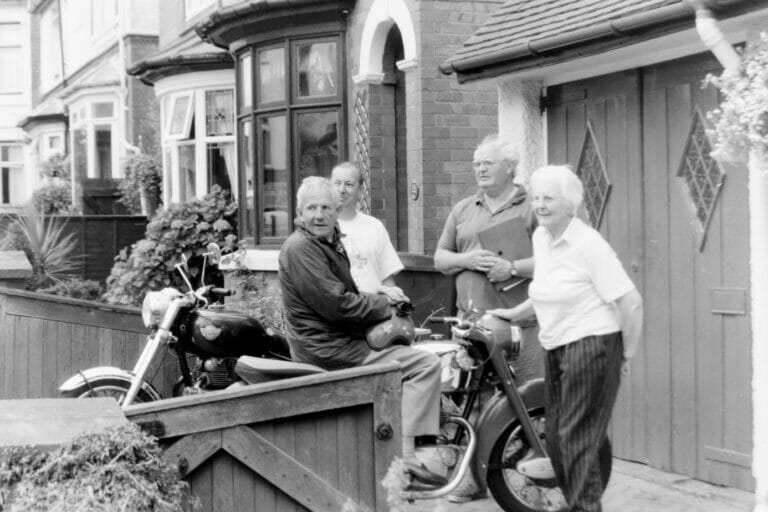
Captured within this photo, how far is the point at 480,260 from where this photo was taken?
6527mm

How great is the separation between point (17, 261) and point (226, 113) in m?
8.86

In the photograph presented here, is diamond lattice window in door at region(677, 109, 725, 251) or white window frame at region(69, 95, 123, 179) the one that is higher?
white window frame at region(69, 95, 123, 179)

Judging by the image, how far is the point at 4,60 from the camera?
4009 centimetres

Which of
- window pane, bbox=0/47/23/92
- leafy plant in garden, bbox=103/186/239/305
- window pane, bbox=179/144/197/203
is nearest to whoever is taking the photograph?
leafy plant in garden, bbox=103/186/239/305

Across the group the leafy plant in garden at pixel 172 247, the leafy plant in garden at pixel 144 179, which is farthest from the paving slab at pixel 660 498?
the leafy plant in garden at pixel 144 179

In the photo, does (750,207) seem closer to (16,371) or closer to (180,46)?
(16,371)

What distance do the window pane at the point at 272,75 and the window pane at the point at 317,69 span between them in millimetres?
274

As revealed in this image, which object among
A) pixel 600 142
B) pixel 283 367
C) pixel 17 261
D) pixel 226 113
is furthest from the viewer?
pixel 226 113

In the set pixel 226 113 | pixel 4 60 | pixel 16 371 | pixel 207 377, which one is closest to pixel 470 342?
pixel 207 377

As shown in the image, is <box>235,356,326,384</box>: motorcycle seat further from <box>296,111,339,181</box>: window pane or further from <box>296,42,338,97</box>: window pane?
<box>296,42,338,97</box>: window pane

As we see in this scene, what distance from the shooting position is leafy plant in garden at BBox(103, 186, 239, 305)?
14797 millimetres

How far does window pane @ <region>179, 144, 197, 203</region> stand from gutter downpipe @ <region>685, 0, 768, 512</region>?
13.4 metres

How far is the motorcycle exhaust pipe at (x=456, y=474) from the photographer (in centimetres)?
564

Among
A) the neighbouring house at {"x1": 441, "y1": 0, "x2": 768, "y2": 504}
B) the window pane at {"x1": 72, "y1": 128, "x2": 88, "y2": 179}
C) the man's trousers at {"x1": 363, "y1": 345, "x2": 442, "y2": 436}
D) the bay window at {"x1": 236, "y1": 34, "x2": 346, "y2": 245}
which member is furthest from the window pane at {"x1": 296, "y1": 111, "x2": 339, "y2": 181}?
the window pane at {"x1": 72, "y1": 128, "x2": 88, "y2": 179}
